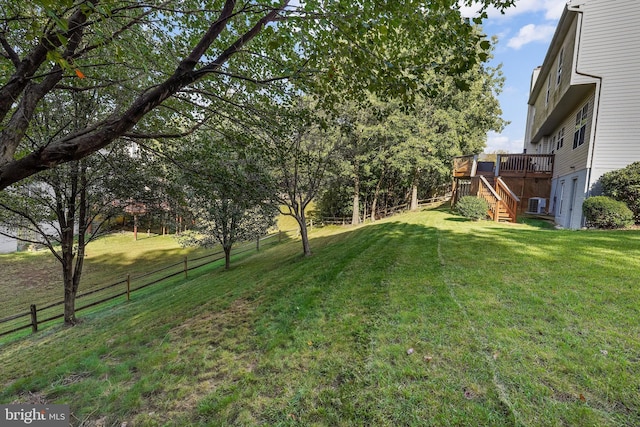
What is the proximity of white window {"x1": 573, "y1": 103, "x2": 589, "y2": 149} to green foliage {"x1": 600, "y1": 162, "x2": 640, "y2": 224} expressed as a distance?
2.04m

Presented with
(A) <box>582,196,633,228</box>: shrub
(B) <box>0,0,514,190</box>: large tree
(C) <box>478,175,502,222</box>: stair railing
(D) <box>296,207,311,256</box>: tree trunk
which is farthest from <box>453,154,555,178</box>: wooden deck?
(B) <box>0,0,514,190</box>: large tree

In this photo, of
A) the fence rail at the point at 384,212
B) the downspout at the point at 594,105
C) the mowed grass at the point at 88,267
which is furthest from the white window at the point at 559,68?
the mowed grass at the point at 88,267

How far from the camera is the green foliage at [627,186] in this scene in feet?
26.7

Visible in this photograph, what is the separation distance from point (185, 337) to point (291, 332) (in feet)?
5.89

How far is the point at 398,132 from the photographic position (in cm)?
1744

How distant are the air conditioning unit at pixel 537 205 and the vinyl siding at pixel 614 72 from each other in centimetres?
520

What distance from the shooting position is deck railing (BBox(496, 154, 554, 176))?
14055mm

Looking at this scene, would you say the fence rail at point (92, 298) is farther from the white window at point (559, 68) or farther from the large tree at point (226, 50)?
the white window at point (559, 68)

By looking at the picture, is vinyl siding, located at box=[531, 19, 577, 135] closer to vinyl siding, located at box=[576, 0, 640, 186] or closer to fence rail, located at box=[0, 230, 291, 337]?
vinyl siding, located at box=[576, 0, 640, 186]

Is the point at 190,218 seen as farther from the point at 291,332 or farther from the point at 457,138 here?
the point at 457,138

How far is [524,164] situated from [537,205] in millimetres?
2157

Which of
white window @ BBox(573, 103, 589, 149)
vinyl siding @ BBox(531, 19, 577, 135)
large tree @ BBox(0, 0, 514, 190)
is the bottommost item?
large tree @ BBox(0, 0, 514, 190)

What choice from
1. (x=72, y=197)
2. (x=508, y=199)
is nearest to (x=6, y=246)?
(x=72, y=197)

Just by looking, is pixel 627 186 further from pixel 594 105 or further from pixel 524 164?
pixel 524 164
